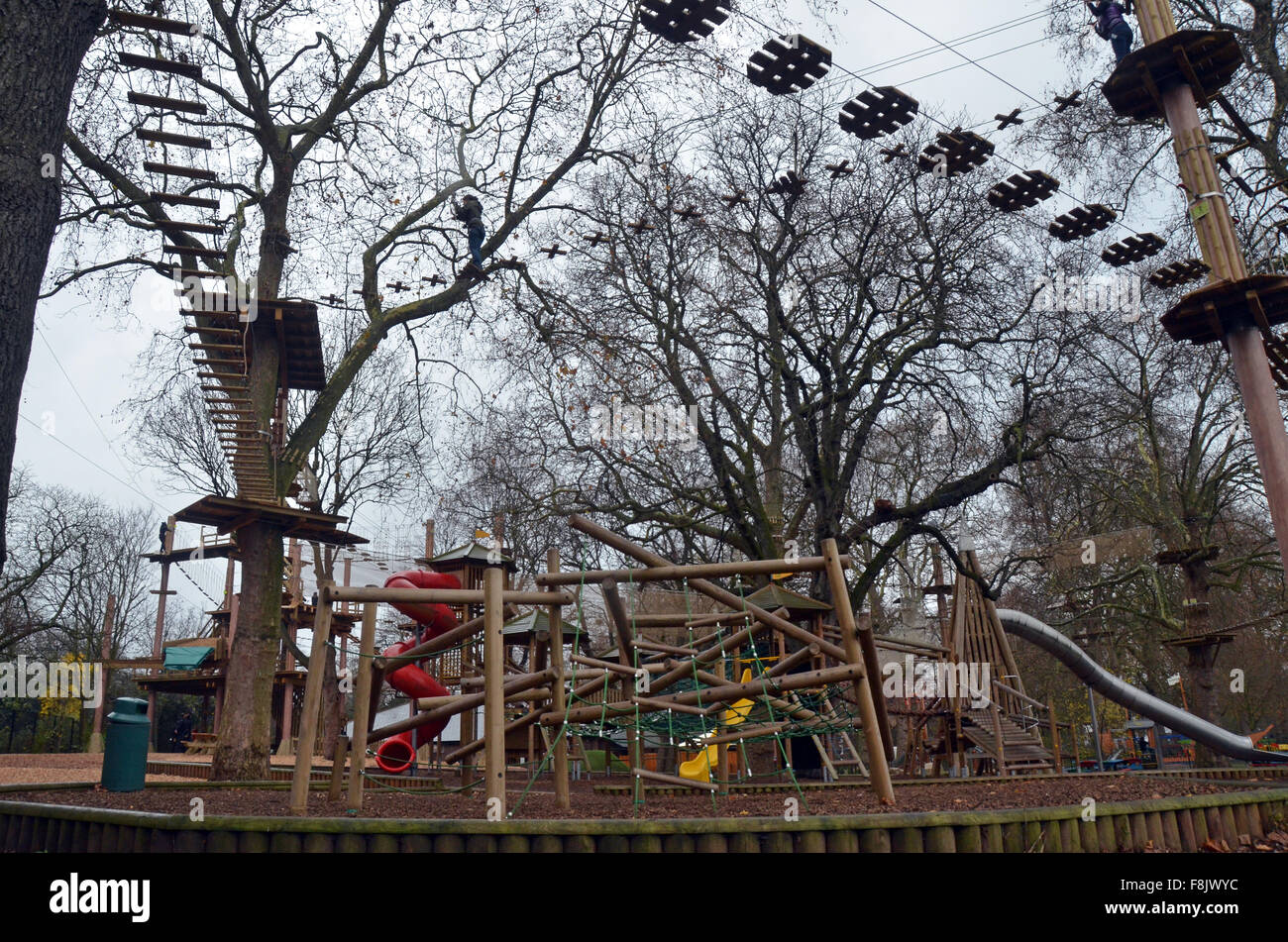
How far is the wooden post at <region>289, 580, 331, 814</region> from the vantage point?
5.42m

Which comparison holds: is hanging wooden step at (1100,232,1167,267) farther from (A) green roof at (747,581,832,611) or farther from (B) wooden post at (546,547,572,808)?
(B) wooden post at (546,547,572,808)

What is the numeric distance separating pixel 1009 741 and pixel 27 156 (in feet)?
40.0

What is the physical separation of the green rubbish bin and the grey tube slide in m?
12.0

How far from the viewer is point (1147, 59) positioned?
27.0ft

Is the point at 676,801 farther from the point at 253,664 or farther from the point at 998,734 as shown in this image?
the point at 253,664

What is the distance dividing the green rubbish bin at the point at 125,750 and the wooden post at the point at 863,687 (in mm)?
6312

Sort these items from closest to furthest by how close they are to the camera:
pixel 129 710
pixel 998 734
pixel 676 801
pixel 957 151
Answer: pixel 676 801 < pixel 129 710 < pixel 998 734 < pixel 957 151

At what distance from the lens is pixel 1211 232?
8.01 metres

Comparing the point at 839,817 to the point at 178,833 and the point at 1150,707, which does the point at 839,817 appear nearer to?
the point at 178,833

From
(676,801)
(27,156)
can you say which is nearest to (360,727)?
(676,801)

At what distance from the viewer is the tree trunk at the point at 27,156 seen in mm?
4379

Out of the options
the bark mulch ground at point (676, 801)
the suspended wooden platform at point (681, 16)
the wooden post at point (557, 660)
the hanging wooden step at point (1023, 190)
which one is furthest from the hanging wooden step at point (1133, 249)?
the wooden post at point (557, 660)

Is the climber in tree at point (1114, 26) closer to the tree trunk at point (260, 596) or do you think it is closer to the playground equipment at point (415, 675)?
the playground equipment at point (415, 675)
